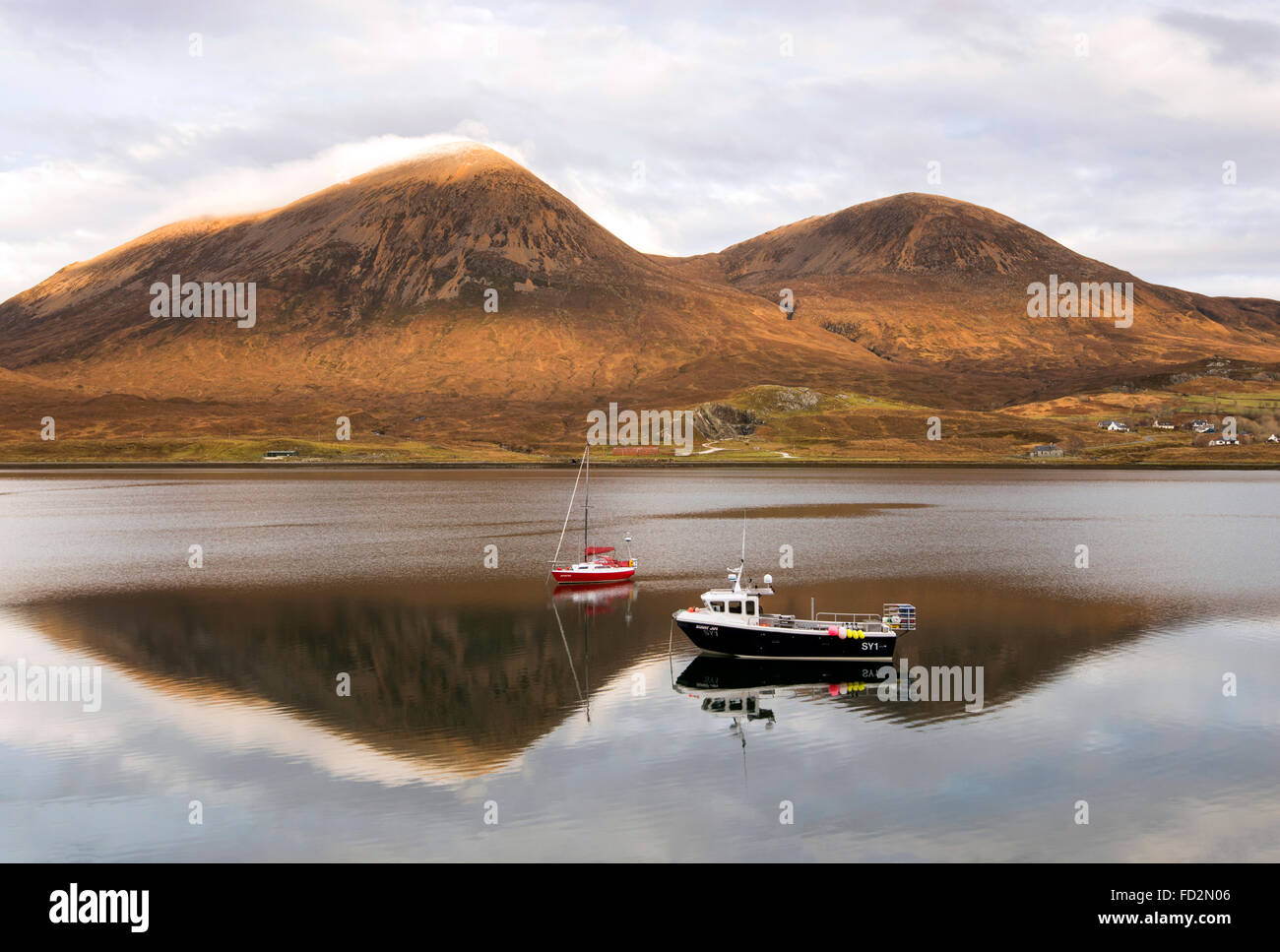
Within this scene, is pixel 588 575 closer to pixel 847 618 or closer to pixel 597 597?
pixel 597 597

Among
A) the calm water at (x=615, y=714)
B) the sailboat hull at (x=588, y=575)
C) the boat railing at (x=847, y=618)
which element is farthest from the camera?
the sailboat hull at (x=588, y=575)

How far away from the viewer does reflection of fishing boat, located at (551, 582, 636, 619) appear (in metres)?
52.4

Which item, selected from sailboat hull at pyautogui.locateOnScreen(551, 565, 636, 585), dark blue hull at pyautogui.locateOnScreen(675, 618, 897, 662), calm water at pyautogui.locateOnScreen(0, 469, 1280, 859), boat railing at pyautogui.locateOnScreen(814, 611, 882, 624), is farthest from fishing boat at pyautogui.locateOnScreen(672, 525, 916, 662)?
sailboat hull at pyautogui.locateOnScreen(551, 565, 636, 585)

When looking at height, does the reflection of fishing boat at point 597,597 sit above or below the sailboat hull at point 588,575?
below

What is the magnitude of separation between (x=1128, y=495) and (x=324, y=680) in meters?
123

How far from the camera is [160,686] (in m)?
36.8

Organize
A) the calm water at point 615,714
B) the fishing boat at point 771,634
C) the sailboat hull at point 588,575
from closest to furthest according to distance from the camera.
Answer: the calm water at point 615,714 → the fishing boat at point 771,634 → the sailboat hull at point 588,575

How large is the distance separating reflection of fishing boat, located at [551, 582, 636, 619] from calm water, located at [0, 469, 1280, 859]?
13.4 inches

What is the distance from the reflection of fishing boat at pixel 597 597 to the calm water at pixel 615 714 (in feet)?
1.12

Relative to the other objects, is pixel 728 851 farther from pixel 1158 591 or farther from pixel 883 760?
pixel 1158 591

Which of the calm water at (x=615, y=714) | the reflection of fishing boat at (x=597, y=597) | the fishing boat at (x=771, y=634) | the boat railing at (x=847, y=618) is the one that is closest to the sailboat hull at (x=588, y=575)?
the reflection of fishing boat at (x=597, y=597)

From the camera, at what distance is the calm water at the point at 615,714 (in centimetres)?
2377

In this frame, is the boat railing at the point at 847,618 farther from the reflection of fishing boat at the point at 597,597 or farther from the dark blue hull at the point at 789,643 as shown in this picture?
the reflection of fishing boat at the point at 597,597
